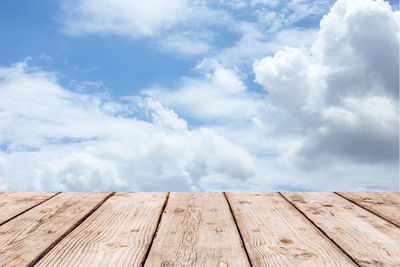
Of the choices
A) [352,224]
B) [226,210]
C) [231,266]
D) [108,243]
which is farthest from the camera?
[226,210]

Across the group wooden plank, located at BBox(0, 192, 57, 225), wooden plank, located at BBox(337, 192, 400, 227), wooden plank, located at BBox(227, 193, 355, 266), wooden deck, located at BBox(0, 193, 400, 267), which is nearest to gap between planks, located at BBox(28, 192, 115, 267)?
wooden deck, located at BBox(0, 193, 400, 267)

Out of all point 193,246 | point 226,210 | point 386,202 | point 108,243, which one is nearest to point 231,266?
point 193,246

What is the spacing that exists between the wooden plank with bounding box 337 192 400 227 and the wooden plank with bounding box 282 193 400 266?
7 centimetres

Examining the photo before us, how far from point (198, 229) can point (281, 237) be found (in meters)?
0.36

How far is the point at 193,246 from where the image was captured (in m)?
1.31

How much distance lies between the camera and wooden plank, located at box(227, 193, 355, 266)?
3.94 feet

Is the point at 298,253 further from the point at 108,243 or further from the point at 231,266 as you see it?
the point at 108,243

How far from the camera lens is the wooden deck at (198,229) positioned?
1.21 m

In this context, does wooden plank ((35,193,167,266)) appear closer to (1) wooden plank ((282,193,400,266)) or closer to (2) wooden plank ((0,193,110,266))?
(2) wooden plank ((0,193,110,266))

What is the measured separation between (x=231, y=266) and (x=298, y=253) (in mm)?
290

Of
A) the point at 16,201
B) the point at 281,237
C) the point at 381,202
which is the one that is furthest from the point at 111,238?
the point at 381,202

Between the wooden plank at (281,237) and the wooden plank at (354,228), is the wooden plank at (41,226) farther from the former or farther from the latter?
the wooden plank at (354,228)

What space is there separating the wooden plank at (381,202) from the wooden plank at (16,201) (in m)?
1.95

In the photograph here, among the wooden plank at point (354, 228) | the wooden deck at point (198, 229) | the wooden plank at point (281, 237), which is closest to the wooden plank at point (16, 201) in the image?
the wooden deck at point (198, 229)
